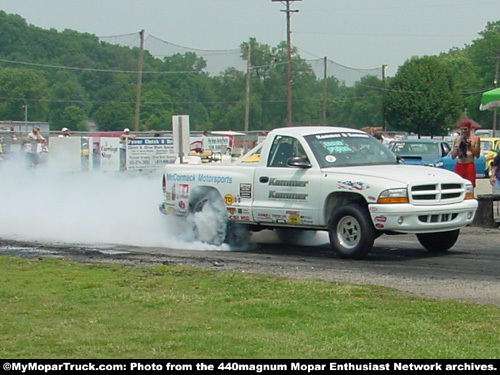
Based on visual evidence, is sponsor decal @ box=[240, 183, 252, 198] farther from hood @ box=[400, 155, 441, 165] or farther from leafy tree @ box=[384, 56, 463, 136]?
leafy tree @ box=[384, 56, 463, 136]

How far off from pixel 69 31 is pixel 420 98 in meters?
27.9

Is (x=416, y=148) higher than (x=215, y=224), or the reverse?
(x=416, y=148)

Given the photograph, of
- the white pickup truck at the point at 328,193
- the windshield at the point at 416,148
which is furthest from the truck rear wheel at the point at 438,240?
the windshield at the point at 416,148

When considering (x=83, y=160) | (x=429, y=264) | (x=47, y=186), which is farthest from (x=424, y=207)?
(x=83, y=160)

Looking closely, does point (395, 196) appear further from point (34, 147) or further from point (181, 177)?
point (34, 147)

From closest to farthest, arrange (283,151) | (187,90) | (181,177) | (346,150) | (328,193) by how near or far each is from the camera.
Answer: (328,193) < (346,150) < (283,151) < (181,177) < (187,90)

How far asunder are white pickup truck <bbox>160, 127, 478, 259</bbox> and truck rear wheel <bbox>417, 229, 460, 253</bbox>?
1cm

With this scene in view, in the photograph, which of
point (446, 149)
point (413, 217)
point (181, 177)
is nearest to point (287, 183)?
point (413, 217)

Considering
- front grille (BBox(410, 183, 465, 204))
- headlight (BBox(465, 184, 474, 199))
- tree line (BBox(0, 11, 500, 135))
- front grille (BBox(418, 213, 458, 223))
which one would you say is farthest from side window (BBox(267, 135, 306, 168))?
tree line (BBox(0, 11, 500, 135))

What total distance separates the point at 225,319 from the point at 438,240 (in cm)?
552

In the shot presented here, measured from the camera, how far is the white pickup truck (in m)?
10.7

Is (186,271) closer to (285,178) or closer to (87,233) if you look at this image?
(285,178)

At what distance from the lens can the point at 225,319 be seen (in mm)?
7098

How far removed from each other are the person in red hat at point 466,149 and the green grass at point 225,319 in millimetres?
7149
